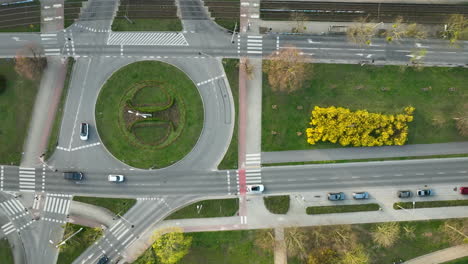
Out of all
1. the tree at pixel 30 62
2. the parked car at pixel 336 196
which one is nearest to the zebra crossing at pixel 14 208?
the tree at pixel 30 62

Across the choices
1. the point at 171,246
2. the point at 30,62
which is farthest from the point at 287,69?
the point at 30,62

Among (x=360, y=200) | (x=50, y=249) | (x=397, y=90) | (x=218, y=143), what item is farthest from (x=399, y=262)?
(x=50, y=249)

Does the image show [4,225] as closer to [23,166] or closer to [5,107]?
[23,166]

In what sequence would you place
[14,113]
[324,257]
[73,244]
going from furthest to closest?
[14,113] < [73,244] < [324,257]

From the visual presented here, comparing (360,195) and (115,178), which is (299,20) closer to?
(360,195)

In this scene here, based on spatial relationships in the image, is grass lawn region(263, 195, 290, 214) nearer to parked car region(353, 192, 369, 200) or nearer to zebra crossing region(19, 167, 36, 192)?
parked car region(353, 192, 369, 200)

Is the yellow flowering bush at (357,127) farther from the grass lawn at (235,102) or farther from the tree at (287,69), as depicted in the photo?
the grass lawn at (235,102)
